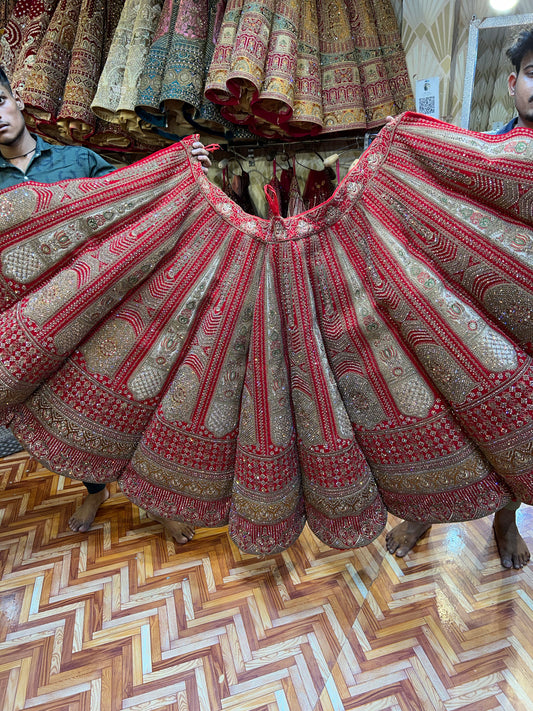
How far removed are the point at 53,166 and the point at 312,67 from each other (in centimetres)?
102

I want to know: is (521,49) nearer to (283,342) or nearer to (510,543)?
(283,342)

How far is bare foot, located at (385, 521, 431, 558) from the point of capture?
1479 millimetres

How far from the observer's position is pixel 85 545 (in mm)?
1569

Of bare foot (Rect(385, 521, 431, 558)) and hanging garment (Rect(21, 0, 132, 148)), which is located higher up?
hanging garment (Rect(21, 0, 132, 148))

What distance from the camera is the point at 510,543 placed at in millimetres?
1410

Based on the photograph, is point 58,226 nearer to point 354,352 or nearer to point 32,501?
point 354,352

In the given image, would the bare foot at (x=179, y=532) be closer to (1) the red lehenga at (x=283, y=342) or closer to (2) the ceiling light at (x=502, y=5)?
(1) the red lehenga at (x=283, y=342)

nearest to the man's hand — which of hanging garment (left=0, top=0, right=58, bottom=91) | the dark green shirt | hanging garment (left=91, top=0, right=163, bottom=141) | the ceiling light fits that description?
the dark green shirt

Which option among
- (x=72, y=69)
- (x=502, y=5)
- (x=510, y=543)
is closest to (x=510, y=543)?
(x=510, y=543)

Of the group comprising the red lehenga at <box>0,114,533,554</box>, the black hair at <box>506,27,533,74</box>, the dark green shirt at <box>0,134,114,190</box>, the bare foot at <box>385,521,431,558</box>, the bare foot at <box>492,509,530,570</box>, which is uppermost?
the black hair at <box>506,27,533,74</box>

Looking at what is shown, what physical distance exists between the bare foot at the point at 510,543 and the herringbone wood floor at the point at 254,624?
3cm

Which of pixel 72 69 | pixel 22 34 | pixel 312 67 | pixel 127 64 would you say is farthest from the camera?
pixel 22 34

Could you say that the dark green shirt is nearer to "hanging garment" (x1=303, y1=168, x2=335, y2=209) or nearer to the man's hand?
the man's hand

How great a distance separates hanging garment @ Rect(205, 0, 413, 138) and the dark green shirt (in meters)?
0.49
